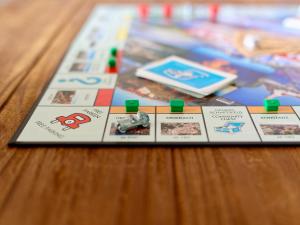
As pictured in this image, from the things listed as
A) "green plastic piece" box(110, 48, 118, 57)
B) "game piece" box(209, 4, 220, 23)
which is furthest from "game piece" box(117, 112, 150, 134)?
"game piece" box(209, 4, 220, 23)

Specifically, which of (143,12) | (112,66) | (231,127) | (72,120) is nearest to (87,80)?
(112,66)

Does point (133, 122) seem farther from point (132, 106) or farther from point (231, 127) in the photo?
point (231, 127)

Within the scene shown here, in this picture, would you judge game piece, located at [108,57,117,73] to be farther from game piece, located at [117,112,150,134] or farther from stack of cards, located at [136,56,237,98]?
game piece, located at [117,112,150,134]

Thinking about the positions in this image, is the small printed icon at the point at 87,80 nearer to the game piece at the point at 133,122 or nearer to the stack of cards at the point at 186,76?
the stack of cards at the point at 186,76

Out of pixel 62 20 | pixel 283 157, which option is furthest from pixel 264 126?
pixel 62 20

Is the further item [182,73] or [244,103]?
[182,73]

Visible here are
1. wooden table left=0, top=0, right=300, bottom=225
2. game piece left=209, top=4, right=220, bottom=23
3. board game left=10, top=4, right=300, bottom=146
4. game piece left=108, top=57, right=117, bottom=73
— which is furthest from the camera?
game piece left=209, top=4, right=220, bottom=23

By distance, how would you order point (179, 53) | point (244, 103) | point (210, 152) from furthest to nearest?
point (179, 53), point (244, 103), point (210, 152)

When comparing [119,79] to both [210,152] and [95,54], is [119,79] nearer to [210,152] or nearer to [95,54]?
[95,54]

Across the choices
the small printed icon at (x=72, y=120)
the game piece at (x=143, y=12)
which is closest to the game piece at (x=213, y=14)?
the game piece at (x=143, y=12)
